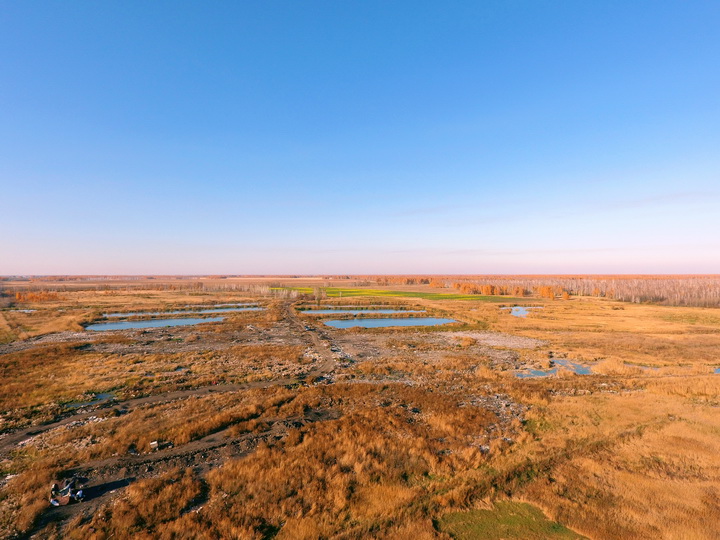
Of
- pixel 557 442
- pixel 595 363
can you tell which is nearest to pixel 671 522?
pixel 557 442

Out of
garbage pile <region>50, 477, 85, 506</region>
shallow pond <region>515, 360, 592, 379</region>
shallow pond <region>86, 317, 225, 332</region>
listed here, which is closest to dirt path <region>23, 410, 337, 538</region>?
garbage pile <region>50, 477, 85, 506</region>

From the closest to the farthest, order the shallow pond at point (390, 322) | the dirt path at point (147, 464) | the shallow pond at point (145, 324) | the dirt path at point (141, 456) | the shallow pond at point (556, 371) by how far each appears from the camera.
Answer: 1. the dirt path at point (147, 464)
2. the dirt path at point (141, 456)
3. the shallow pond at point (556, 371)
4. the shallow pond at point (145, 324)
5. the shallow pond at point (390, 322)

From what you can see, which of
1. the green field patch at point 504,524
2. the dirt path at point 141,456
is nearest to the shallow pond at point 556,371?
the green field patch at point 504,524

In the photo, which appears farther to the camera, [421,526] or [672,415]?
[672,415]

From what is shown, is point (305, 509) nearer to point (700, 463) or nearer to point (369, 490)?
point (369, 490)

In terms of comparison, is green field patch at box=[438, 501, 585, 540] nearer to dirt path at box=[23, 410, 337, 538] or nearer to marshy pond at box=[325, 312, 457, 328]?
dirt path at box=[23, 410, 337, 538]

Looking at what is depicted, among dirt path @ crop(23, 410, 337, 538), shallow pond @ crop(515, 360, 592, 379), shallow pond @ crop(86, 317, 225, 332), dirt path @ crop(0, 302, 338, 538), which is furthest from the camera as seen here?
shallow pond @ crop(86, 317, 225, 332)

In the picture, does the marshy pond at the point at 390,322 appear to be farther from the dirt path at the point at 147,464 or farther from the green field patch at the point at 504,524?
the green field patch at the point at 504,524

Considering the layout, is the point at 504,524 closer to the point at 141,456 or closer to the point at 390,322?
the point at 141,456
